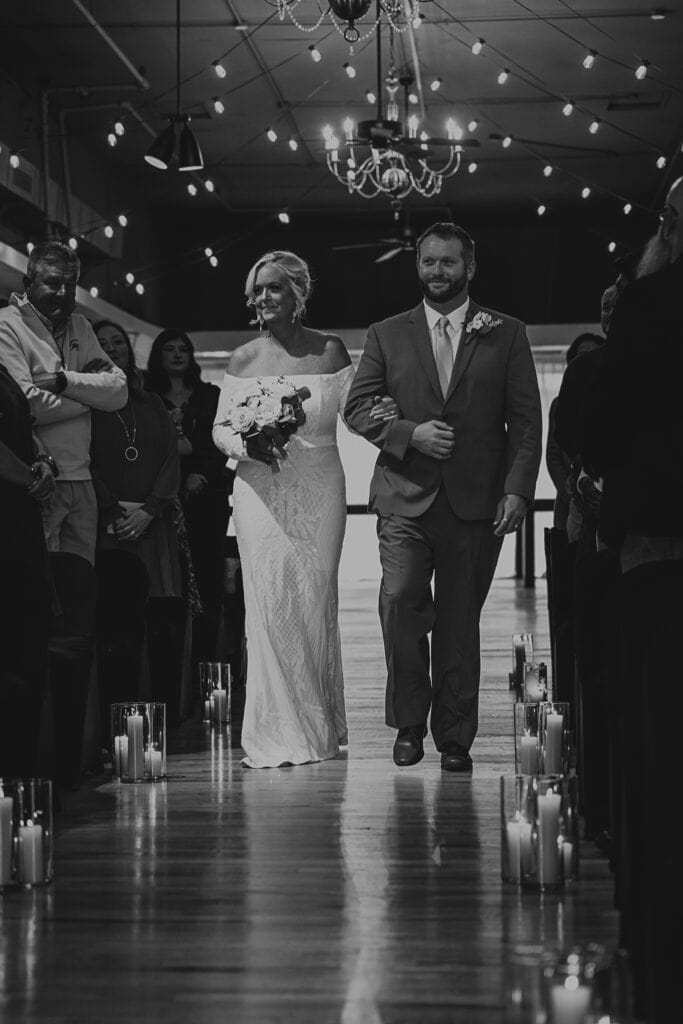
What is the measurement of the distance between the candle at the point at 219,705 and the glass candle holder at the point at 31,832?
9.13ft

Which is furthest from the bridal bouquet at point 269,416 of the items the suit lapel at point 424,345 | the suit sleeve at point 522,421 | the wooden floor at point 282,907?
the wooden floor at point 282,907

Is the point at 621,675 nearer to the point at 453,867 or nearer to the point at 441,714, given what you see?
the point at 453,867

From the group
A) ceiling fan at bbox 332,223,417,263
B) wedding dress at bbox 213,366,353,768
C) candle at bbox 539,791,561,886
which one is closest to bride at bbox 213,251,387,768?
wedding dress at bbox 213,366,353,768

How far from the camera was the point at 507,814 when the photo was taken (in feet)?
10.6

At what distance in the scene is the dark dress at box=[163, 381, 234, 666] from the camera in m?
7.02

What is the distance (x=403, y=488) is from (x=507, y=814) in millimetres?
2031

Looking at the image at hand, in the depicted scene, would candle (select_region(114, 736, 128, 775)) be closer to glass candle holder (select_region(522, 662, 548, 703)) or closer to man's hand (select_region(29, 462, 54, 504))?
man's hand (select_region(29, 462, 54, 504))

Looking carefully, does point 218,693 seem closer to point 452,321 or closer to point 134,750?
point 134,750

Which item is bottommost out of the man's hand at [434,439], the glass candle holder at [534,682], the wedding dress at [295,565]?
the glass candle holder at [534,682]

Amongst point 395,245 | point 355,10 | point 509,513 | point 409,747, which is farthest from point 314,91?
point 409,747

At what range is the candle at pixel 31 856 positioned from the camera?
3.31 metres

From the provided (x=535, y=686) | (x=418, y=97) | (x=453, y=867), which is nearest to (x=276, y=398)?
(x=535, y=686)

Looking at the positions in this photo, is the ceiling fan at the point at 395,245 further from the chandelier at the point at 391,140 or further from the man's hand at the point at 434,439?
the man's hand at the point at 434,439

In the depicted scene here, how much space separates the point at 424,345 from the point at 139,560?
1330 mm
